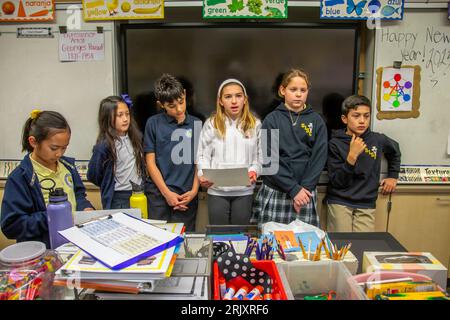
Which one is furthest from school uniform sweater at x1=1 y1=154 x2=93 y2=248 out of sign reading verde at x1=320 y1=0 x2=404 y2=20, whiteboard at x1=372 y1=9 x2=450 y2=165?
whiteboard at x1=372 y1=9 x2=450 y2=165

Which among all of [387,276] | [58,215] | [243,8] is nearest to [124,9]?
[243,8]

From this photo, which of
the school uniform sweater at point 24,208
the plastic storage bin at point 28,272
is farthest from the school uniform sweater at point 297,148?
the plastic storage bin at point 28,272

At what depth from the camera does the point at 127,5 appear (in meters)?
2.14

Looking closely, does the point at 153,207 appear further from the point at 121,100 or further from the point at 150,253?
the point at 150,253

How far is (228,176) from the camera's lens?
1.85 meters

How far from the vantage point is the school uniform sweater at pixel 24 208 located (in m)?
1.19

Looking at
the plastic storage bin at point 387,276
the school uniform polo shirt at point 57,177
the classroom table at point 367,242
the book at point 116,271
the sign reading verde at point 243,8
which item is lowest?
the classroom table at point 367,242

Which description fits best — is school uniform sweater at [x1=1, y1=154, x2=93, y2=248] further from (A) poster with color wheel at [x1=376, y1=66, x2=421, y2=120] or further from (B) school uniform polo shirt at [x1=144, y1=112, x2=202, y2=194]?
(A) poster with color wheel at [x1=376, y1=66, x2=421, y2=120]

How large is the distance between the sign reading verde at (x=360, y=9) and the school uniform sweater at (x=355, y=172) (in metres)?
0.68

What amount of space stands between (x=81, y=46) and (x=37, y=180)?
1204 millimetres

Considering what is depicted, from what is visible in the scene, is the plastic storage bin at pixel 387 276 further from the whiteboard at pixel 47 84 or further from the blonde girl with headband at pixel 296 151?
the whiteboard at pixel 47 84

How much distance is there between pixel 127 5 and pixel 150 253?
5.81 feet

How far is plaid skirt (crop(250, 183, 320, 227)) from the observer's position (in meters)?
2.02

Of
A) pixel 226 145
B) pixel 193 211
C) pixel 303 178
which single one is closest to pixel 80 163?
pixel 193 211
